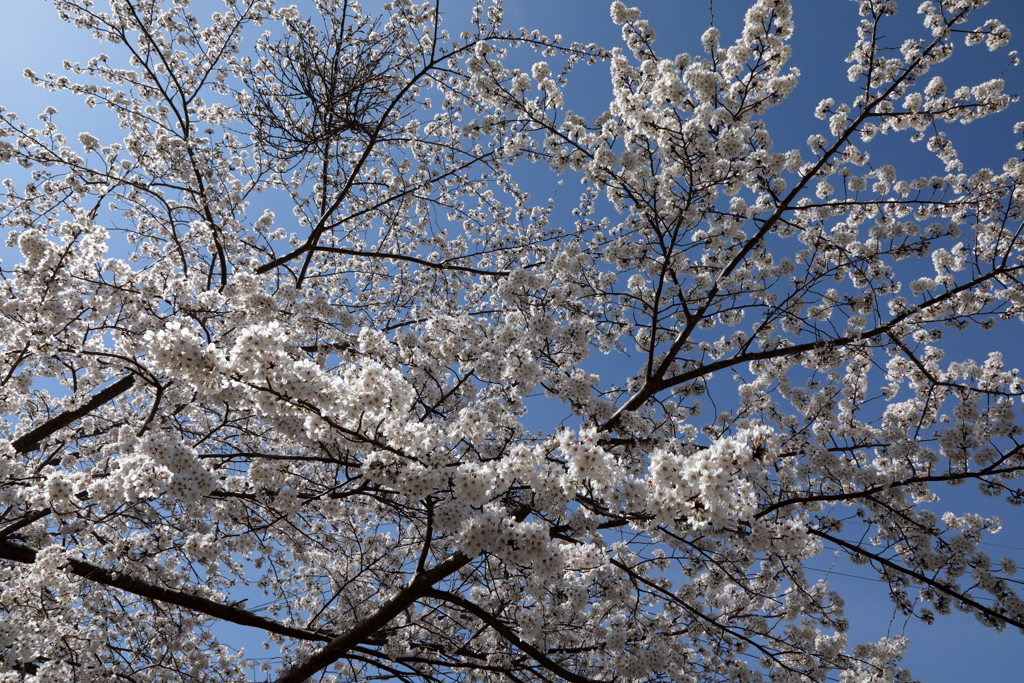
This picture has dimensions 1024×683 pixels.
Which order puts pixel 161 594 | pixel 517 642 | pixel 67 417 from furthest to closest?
pixel 67 417 < pixel 161 594 < pixel 517 642

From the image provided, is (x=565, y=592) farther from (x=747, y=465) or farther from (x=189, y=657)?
(x=189, y=657)

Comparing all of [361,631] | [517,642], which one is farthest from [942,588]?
[361,631]

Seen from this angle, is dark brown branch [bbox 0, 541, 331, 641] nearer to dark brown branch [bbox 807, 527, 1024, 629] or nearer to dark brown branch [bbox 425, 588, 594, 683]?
dark brown branch [bbox 425, 588, 594, 683]

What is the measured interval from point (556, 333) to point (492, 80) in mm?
2893

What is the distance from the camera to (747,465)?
2.69m

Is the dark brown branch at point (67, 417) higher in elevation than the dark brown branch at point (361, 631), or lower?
higher

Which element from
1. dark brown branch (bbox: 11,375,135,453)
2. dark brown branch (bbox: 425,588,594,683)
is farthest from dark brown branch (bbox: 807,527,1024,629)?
dark brown branch (bbox: 11,375,135,453)

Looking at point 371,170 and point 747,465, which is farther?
point 371,170

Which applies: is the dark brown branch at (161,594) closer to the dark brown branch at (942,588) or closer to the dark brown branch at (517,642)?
the dark brown branch at (517,642)

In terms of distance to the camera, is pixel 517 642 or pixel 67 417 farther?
pixel 67 417

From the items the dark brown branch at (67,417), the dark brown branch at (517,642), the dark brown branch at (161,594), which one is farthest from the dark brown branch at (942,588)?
the dark brown branch at (67,417)

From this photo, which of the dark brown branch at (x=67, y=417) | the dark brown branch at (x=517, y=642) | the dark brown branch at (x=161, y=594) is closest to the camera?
Answer: the dark brown branch at (x=517, y=642)

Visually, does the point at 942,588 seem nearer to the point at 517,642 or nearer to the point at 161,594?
the point at 517,642

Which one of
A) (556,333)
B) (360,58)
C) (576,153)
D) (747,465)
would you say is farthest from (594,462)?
(360,58)
